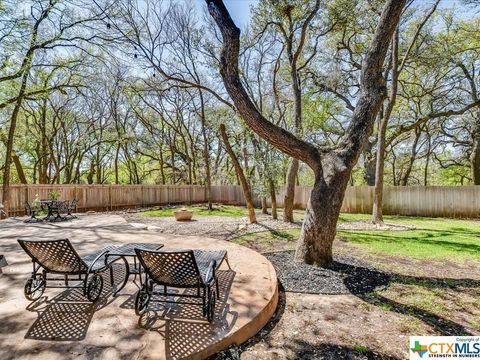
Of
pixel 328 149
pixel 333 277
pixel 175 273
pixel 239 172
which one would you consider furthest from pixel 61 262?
pixel 239 172

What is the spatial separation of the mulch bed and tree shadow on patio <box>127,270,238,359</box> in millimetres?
1487

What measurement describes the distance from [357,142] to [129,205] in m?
16.6

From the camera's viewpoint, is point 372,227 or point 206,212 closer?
point 372,227

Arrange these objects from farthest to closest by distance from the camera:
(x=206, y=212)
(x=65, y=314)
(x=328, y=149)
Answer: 1. (x=206, y=212)
2. (x=328, y=149)
3. (x=65, y=314)

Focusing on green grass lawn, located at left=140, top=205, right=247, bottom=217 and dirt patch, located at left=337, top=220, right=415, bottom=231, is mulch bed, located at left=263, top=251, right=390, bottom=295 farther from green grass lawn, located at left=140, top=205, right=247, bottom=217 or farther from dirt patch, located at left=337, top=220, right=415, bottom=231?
green grass lawn, located at left=140, top=205, right=247, bottom=217

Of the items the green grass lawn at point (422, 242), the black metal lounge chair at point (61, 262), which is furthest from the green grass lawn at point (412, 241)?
the black metal lounge chair at point (61, 262)

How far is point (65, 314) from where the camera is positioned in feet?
10.2

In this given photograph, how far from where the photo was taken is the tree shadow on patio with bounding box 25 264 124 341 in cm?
270

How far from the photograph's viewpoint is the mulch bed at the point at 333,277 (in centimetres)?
442

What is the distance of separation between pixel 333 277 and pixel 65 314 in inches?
149

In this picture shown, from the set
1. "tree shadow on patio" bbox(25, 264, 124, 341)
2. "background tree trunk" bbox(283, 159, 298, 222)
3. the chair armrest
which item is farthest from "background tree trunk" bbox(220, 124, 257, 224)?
the chair armrest

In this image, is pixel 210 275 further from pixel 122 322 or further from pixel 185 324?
pixel 122 322

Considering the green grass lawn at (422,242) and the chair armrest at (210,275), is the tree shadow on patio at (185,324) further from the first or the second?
the green grass lawn at (422,242)

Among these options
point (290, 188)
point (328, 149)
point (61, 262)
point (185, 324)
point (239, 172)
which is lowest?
point (185, 324)
